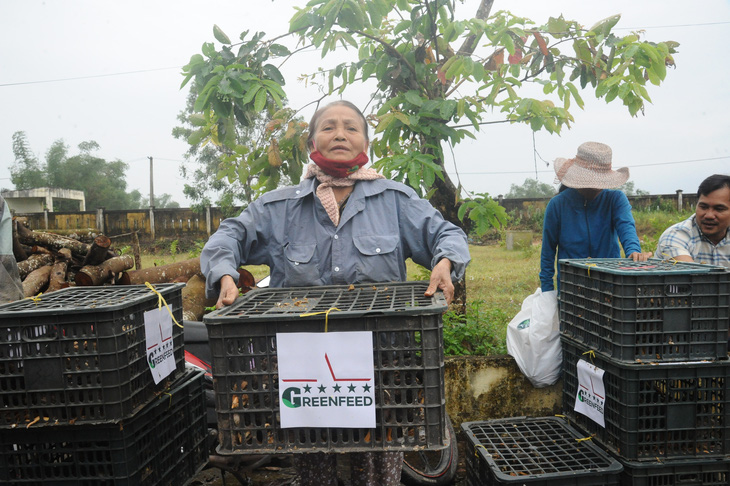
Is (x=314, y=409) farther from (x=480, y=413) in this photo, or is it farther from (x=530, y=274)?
(x=530, y=274)

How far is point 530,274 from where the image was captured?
27.2ft

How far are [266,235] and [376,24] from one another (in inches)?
69.6

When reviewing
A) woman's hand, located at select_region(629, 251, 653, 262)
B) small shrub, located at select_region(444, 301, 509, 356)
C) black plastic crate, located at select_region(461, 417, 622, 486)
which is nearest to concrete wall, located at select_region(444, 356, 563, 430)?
small shrub, located at select_region(444, 301, 509, 356)

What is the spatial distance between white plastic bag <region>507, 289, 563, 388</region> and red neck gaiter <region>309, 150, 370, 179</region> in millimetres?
1473

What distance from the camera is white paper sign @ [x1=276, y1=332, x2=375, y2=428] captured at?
1429 millimetres

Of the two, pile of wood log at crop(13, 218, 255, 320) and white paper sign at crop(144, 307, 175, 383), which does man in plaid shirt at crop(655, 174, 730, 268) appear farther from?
pile of wood log at crop(13, 218, 255, 320)

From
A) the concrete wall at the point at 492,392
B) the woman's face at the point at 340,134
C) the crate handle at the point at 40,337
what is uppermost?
the woman's face at the point at 340,134

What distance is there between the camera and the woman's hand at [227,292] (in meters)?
1.70

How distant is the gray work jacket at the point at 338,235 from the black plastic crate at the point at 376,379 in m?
0.57

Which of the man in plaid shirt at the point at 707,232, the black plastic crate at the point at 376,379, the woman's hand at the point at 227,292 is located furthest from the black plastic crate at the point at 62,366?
the man in plaid shirt at the point at 707,232

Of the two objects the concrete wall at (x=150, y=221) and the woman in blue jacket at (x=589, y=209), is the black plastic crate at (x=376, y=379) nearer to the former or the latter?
the woman in blue jacket at (x=589, y=209)

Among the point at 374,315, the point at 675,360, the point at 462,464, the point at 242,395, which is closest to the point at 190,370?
the point at 242,395

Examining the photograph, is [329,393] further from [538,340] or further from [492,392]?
[492,392]

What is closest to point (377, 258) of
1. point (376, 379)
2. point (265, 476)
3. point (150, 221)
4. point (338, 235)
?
point (338, 235)
